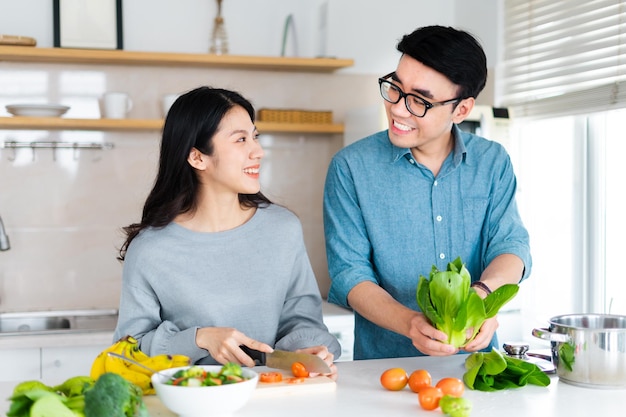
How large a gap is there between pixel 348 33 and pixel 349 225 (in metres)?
2.14

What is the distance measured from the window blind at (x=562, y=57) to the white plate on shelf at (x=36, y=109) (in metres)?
2.05

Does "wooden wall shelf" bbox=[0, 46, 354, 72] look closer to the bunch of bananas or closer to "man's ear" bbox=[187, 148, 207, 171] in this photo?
"man's ear" bbox=[187, 148, 207, 171]

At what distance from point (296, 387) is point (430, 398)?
283 millimetres

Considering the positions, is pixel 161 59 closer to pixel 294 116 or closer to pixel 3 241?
pixel 294 116

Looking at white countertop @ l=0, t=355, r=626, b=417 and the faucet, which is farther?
the faucet

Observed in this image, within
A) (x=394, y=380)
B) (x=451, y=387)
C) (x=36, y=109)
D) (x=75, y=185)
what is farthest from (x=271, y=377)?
(x=75, y=185)

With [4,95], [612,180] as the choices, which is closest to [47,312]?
[4,95]

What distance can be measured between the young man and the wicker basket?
164 centimetres

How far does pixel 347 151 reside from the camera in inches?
89.6

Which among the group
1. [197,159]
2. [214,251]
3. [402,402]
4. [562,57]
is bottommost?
[402,402]

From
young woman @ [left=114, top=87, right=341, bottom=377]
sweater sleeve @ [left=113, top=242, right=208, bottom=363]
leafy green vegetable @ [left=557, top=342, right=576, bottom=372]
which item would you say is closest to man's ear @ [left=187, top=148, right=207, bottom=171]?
young woman @ [left=114, top=87, right=341, bottom=377]

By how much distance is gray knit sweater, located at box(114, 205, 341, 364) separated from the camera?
200 centimetres

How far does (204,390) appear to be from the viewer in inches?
54.9

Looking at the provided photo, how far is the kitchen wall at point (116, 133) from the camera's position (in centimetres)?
379
